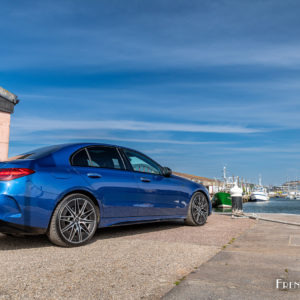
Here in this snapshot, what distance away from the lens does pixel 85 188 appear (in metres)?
4.56

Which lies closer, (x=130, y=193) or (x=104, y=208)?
(x=104, y=208)

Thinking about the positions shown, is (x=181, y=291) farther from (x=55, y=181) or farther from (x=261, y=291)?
(x=55, y=181)

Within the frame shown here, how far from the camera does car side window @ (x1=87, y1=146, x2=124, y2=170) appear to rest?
16.7 ft

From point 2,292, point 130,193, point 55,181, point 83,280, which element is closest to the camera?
point 2,292

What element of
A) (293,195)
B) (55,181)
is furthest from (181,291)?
(293,195)

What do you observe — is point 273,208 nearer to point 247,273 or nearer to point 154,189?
point 154,189

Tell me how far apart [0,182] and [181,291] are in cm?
262

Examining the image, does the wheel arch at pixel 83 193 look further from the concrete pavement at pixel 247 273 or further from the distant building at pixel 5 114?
the distant building at pixel 5 114

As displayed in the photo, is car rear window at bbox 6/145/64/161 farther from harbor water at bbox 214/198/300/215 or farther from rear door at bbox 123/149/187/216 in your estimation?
harbor water at bbox 214/198/300/215

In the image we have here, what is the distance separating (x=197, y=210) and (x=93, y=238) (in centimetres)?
227

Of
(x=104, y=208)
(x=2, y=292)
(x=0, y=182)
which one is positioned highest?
(x=0, y=182)

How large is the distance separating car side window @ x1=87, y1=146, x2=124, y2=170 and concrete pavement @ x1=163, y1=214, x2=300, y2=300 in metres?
2.10

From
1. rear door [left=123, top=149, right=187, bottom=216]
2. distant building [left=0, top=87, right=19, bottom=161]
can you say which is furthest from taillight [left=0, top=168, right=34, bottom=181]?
distant building [left=0, top=87, right=19, bottom=161]

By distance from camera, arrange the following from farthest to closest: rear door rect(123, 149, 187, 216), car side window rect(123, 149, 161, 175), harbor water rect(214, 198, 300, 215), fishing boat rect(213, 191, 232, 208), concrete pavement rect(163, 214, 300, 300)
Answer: harbor water rect(214, 198, 300, 215) < fishing boat rect(213, 191, 232, 208) < car side window rect(123, 149, 161, 175) < rear door rect(123, 149, 187, 216) < concrete pavement rect(163, 214, 300, 300)
